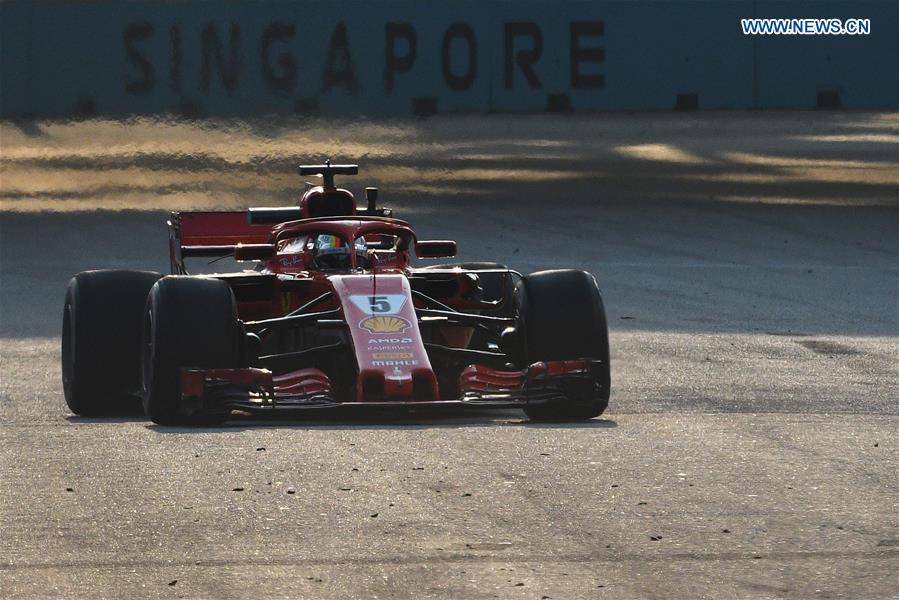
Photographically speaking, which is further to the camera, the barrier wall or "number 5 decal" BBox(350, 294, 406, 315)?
the barrier wall

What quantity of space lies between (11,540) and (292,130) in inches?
838

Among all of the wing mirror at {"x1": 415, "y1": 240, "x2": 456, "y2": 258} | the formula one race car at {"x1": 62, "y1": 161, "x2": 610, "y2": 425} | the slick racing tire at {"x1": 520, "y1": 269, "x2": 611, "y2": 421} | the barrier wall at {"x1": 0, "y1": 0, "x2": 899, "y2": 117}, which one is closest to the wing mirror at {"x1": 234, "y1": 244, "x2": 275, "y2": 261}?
→ the formula one race car at {"x1": 62, "y1": 161, "x2": 610, "y2": 425}

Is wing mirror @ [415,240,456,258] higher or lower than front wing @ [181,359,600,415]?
higher

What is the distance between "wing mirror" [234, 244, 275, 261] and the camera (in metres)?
13.3

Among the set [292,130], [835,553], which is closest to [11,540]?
[835,553]

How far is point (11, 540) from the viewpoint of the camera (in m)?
7.70

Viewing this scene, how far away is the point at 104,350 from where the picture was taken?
12.4 meters

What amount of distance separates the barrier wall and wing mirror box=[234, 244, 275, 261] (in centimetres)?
1674

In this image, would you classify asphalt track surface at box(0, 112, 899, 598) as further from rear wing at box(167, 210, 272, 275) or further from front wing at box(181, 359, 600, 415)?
rear wing at box(167, 210, 272, 275)

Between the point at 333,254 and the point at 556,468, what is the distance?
4.20 metres

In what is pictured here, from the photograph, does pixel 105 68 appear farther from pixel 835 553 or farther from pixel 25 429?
pixel 835 553

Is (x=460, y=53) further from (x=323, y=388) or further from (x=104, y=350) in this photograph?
(x=323, y=388)

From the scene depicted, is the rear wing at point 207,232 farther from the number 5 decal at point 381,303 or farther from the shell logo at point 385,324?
the shell logo at point 385,324

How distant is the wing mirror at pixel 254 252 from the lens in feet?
43.6
